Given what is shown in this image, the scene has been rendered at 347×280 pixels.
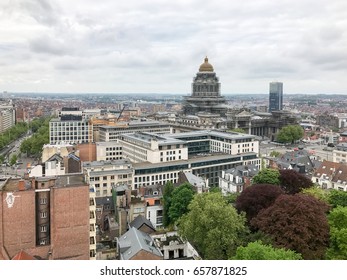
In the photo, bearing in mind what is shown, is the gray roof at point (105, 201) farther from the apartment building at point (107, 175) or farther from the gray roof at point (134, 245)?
the gray roof at point (134, 245)

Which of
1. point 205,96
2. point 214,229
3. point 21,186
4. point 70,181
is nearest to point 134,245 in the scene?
point 214,229

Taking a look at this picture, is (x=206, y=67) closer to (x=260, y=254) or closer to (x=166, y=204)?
(x=166, y=204)

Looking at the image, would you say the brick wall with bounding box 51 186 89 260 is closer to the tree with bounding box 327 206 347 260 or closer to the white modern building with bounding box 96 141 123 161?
the tree with bounding box 327 206 347 260

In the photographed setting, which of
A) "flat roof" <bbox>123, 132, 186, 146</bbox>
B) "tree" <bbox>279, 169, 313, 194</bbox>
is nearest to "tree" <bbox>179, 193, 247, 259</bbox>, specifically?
"tree" <bbox>279, 169, 313, 194</bbox>

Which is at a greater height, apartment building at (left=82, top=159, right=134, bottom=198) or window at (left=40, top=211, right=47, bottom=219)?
window at (left=40, top=211, right=47, bottom=219)

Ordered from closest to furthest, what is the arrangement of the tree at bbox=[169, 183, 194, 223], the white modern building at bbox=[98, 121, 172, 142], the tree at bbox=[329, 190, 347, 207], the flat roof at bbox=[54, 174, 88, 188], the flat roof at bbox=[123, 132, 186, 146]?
the flat roof at bbox=[54, 174, 88, 188] < the tree at bbox=[329, 190, 347, 207] < the tree at bbox=[169, 183, 194, 223] < the flat roof at bbox=[123, 132, 186, 146] < the white modern building at bbox=[98, 121, 172, 142]

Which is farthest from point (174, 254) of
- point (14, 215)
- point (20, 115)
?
point (20, 115)

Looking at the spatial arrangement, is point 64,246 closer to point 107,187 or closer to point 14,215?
point 14,215
